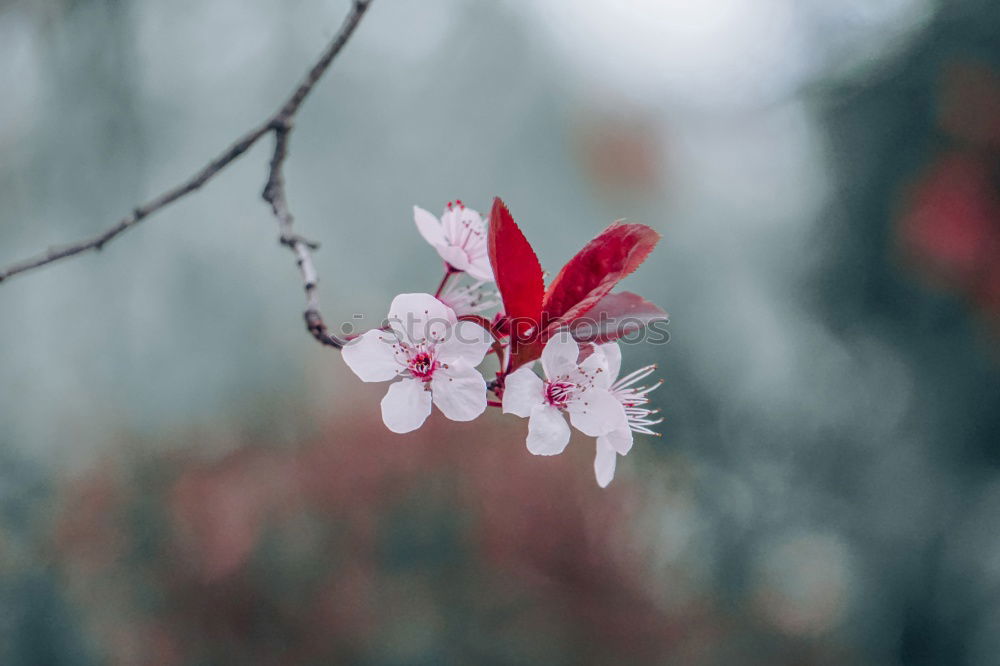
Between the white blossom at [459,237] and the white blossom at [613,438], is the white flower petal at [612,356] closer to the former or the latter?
the white blossom at [613,438]

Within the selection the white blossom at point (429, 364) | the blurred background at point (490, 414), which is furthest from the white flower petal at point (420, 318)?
the blurred background at point (490, 414)

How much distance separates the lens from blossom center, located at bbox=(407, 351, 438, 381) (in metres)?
0.52

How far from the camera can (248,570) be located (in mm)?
1869

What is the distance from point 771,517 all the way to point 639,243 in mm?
1829

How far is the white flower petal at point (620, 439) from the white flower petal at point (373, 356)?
17cm

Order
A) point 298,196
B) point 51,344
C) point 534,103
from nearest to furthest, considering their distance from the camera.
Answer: point 51,344 → point 298,196 → point 534,103

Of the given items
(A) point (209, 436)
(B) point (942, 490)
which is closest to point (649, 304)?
(A) point (209, 436)

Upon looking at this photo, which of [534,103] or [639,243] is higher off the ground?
[534,103]

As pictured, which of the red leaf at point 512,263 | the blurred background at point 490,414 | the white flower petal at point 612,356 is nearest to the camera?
the red leaf at point 512,263

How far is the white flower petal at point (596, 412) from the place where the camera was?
50 centimetres

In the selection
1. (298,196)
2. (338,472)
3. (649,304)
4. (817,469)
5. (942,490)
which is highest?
(298,196)

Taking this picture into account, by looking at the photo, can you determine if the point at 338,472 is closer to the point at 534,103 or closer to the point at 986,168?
the point at 534,103

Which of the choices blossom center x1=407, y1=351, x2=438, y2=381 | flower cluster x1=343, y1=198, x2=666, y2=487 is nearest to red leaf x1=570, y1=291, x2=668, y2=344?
flower cluster x1=343, y1=198, x2=666, y2=487

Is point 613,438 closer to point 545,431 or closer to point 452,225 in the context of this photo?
point 545,431
